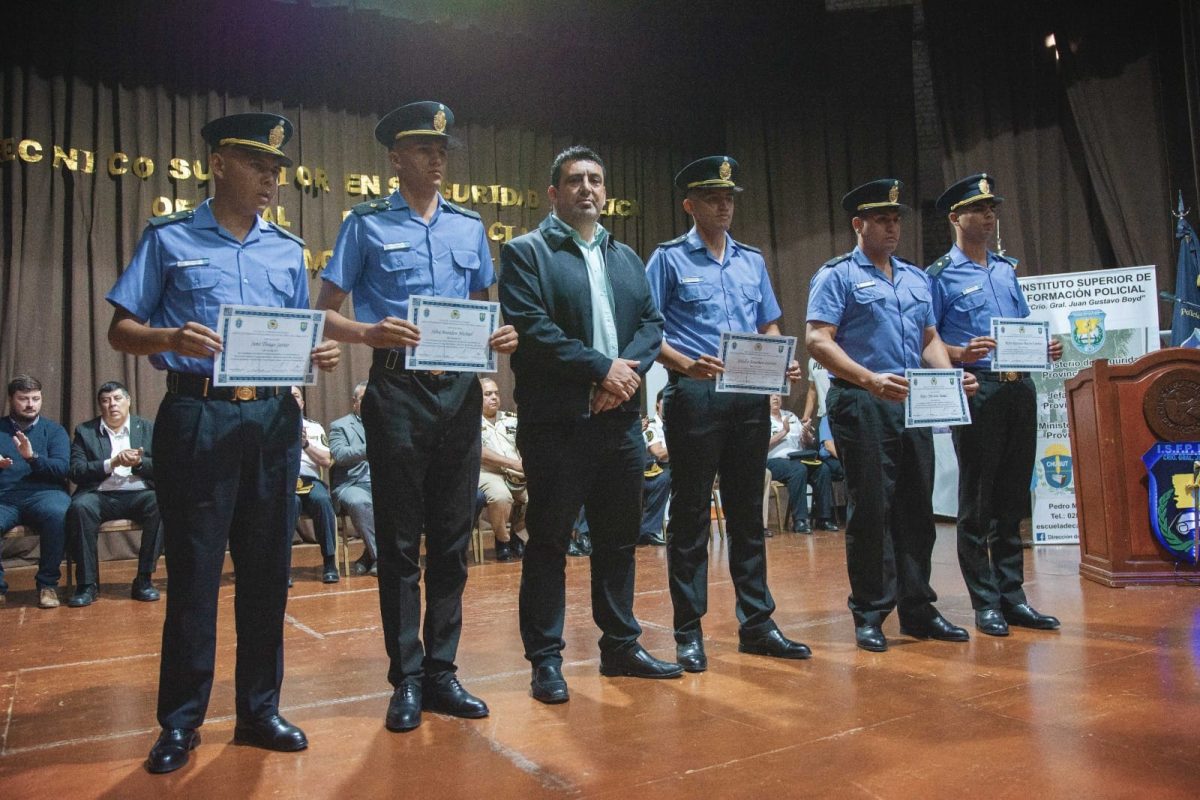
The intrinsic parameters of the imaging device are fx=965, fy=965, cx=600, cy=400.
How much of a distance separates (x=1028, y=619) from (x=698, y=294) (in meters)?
1.62

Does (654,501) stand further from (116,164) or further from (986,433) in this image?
(116,164)

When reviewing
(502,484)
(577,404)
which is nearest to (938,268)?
(577,404)

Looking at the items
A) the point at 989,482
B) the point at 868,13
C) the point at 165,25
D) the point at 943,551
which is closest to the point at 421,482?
the point at 989,482

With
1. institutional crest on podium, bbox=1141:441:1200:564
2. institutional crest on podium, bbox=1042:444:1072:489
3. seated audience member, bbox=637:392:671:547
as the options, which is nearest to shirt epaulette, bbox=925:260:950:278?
institutional crest on podium, bbox=1141:441:1200:564

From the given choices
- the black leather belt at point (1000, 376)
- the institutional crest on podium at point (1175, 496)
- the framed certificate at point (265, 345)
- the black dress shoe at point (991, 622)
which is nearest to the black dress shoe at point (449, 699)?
the framed certificate at point (265, 345)

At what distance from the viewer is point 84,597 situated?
15.3 feet

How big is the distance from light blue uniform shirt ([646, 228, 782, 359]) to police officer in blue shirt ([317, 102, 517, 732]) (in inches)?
27.9

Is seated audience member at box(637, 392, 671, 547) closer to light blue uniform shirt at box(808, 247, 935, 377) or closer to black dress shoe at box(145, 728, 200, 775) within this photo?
light blue uniform shirt at box(808, 247, 935, 377)

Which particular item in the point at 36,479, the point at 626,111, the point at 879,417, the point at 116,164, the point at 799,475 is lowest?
the point at 799,475

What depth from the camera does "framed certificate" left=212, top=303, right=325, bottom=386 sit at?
6.84 ft

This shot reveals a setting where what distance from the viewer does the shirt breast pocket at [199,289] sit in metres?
2.20

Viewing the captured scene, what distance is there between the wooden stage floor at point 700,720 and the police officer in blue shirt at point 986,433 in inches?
8.2

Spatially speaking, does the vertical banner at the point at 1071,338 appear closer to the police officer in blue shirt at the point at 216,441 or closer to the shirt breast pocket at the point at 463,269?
the shirt breast pocket at the point at 463,269

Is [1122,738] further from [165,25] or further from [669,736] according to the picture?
[165,25]
